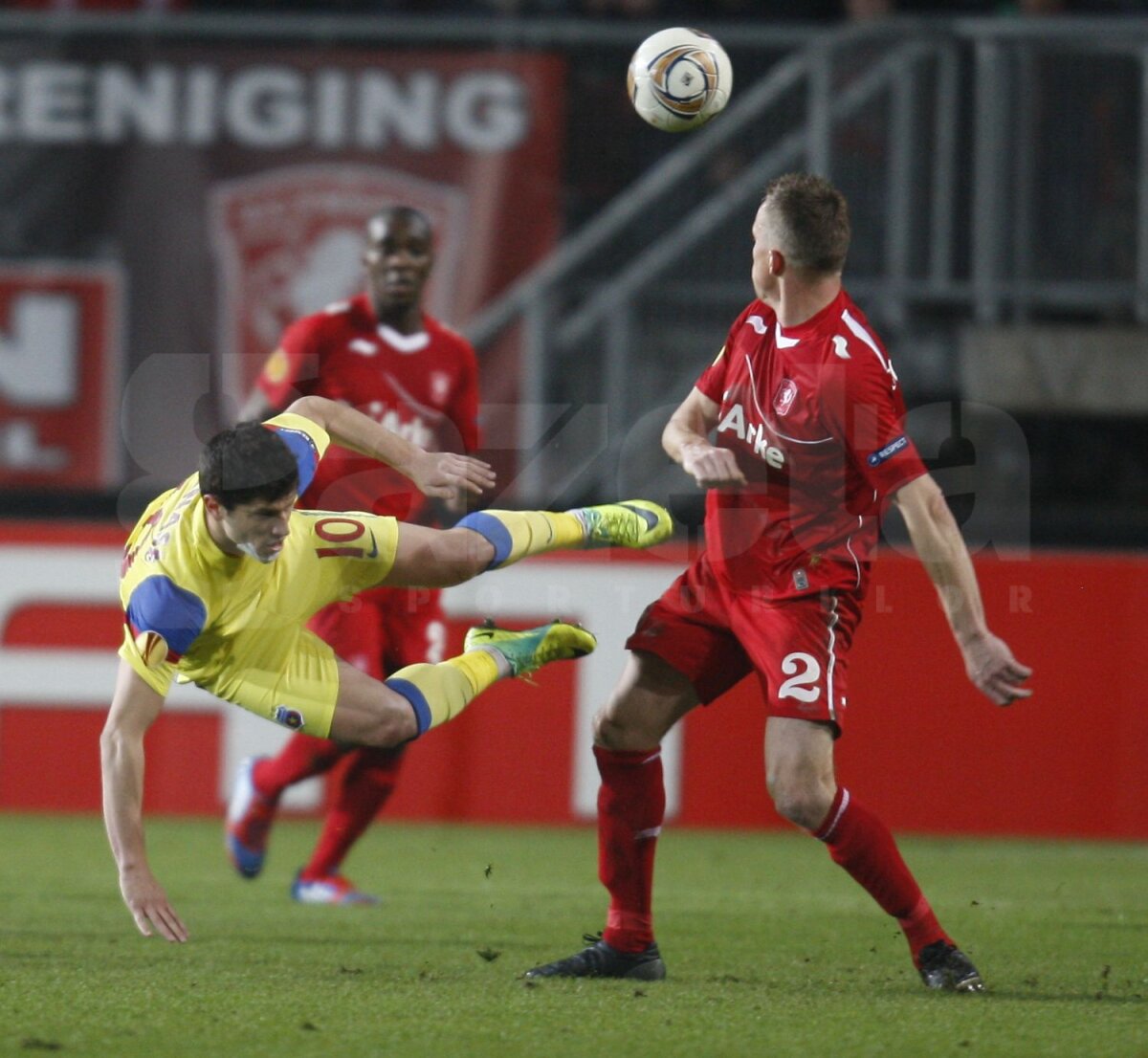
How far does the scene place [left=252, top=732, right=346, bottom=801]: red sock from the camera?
6680 millimetres

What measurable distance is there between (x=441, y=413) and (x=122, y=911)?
205cm

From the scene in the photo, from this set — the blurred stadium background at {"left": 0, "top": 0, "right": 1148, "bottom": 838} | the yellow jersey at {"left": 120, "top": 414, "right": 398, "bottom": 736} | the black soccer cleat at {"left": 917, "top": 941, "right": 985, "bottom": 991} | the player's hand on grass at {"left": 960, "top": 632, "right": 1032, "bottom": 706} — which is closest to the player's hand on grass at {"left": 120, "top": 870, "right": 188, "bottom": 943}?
the yellow jersey at {"left": 120, "top": 414, "right": 398, "bottom": 736}

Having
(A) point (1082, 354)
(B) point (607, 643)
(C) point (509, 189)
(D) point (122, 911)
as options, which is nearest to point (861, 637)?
(B) point (607, 643)

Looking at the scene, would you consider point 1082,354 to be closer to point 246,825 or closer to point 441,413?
point 441,413

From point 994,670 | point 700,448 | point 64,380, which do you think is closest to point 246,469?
point 700,448

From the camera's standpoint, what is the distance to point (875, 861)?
4789 millimetres

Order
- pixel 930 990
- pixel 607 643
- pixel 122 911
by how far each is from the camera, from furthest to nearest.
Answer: pixel 607 643, pixel 122 911, pixel 930 990

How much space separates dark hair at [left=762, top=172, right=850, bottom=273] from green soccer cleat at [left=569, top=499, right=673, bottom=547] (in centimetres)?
105

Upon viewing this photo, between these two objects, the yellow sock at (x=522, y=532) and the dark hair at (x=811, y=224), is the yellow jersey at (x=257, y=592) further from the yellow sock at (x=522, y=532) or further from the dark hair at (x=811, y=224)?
the dark hair at (x=811, y=224)

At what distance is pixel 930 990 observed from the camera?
191 inches

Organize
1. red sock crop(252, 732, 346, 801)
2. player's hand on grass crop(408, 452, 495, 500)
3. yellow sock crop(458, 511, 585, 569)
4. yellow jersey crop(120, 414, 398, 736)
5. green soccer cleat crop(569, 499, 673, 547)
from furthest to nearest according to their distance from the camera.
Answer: red sock crop(252, 732, 346, 801), green soccer cleat crop(569, 499, 673, 547), yellow sock crop(458, 511, 585, 569), player's hand on grass crop(408, 452, 495, 500), yellow jersey crop(120, 414, 398, 736)

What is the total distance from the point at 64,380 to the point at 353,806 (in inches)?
134

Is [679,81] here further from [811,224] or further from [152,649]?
[152,649]

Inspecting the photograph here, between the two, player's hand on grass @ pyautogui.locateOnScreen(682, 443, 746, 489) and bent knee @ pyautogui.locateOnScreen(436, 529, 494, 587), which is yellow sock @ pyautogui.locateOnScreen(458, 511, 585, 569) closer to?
bent knee @ pyautogui.locateOnScreen(436, 529, 494, 587)
